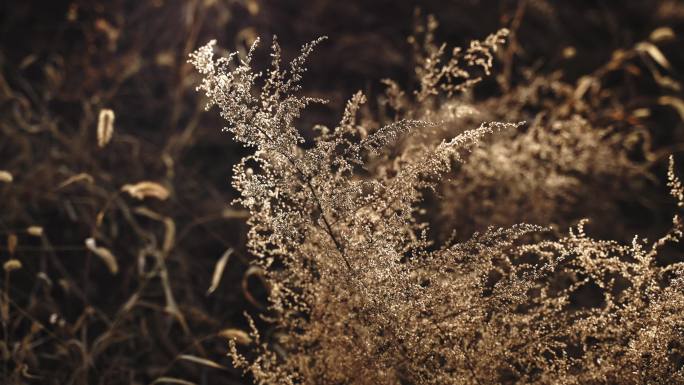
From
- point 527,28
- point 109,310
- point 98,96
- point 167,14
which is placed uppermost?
point 527,28

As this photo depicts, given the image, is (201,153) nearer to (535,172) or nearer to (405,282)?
(535,172)

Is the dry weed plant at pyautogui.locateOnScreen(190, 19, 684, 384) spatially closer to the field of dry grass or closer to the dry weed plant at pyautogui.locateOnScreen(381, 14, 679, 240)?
the field of dry grass

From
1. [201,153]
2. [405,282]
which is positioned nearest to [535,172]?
[405,282]

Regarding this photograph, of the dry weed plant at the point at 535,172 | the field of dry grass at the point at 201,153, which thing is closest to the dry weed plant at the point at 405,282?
the field of dry grass at the point at 201,153

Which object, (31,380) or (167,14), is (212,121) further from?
(31,380)

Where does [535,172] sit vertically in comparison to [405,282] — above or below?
above

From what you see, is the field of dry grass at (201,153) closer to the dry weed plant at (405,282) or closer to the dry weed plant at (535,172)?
the dry weed plant at (535,172)

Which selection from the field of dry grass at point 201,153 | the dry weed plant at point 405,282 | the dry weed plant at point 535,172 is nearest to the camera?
the dry weed plant at point 405,282

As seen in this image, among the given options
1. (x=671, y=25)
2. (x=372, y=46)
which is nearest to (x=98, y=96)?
(x=372, y=46)

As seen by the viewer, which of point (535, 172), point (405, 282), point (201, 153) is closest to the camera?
point (405, 282)

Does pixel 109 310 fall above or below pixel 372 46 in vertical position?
below

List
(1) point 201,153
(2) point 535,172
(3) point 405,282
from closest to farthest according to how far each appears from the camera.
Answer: (3) point 405,282, (2) point 535,172, (1) point 201,153
